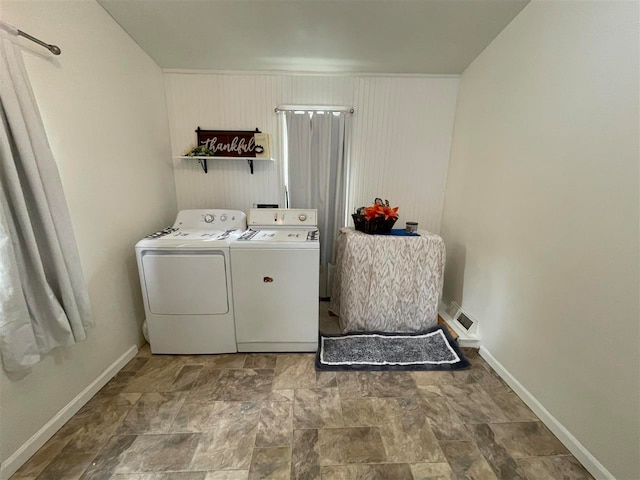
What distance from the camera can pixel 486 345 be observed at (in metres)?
1.82

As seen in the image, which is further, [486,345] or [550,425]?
[486,345]

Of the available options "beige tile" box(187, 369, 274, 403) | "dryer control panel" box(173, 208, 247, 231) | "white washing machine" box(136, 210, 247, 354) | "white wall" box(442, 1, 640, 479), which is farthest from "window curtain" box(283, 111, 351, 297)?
"beige tile" box(187, 369, 274, 403)

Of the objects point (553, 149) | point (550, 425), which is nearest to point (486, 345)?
point (550, 425)

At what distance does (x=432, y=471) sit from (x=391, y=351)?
2.59 ft

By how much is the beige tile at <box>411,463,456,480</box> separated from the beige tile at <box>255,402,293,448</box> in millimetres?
620

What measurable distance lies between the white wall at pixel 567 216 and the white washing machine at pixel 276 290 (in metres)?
1.32

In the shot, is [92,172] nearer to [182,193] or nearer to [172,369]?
[182,193]

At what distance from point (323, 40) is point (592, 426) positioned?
2.77 m

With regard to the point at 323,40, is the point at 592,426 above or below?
below

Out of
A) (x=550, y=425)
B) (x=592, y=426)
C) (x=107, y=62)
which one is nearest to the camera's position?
(x=592, y=426)

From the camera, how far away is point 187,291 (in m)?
1.71

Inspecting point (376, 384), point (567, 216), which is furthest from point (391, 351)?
point (567, 216)

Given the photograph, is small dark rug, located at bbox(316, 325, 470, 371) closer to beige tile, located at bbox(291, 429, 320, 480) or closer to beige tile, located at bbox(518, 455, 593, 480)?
beige tile, located at bbox(291, 429, 320, 480)

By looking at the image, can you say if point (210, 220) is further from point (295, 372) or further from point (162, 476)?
point (162, 476)
